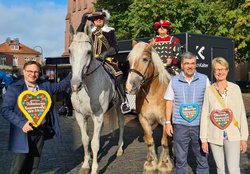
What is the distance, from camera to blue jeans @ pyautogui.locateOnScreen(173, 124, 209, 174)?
4234 millimetres

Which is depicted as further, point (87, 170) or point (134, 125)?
point (134, 125)

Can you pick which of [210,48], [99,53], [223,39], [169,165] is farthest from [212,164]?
[223,39]

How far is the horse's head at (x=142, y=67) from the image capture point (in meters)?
4.87

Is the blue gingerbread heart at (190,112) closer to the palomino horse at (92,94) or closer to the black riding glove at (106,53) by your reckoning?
the palomino horse at (92,94)

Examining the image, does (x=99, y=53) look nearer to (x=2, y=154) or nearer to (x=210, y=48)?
(x=2, y=154)

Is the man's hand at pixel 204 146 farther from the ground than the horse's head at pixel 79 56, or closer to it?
closer to it

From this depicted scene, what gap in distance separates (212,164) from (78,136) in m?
4.48

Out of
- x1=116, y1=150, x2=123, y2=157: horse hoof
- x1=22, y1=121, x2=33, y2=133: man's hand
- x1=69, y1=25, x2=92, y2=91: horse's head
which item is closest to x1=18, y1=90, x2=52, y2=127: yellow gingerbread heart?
x1=22, y1=121, x2=33, y2=133: man's hand

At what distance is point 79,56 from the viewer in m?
4.79

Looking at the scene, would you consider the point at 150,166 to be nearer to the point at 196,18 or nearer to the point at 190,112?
the point at 190,112

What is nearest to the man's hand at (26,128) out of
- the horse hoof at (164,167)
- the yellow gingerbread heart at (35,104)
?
the yellow gingerbread heart at (35,104)

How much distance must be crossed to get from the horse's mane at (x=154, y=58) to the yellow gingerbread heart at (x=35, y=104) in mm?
1559

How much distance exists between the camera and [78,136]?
9.41 m

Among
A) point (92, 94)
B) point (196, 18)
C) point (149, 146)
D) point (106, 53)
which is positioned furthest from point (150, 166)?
point (196, 18)
